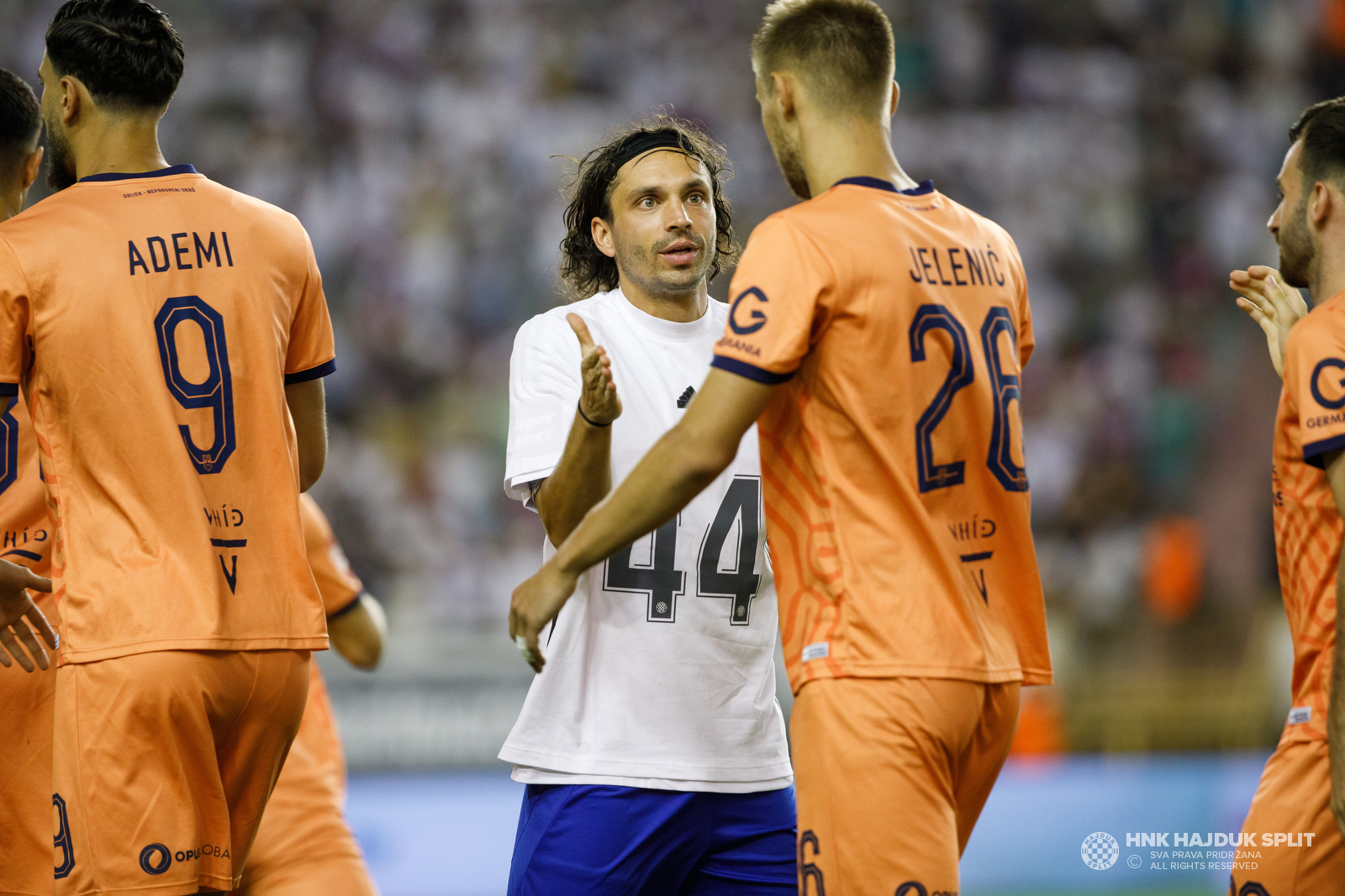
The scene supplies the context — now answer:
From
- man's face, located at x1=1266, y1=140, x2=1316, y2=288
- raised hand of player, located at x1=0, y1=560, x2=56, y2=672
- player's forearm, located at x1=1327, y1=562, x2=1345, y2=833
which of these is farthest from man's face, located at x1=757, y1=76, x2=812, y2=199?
raised hand of player, located at x1=0, y1=560, x2=56, y2=672

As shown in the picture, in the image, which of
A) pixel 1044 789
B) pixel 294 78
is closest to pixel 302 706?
pixel 1044 789

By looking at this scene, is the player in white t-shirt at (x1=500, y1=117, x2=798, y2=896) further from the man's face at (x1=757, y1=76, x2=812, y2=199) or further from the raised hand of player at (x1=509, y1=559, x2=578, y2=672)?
the man's face at (x1=757, y1=76, x2=812, y2=199)

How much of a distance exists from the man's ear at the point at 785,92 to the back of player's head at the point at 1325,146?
1.50 metres

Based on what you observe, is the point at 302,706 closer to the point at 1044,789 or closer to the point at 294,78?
the point at 1044,789

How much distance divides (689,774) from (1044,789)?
6055 mm

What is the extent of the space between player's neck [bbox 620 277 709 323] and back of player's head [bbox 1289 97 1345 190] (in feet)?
5.35

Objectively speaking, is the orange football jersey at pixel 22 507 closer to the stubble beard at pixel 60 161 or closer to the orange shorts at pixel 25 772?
the orange shorts at pixel 25 772

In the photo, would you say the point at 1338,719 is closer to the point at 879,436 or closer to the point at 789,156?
the point at 879,436

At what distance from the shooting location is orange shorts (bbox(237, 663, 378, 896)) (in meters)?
4.14

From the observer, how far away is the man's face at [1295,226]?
3564 millimetres

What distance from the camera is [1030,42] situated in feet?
48.1

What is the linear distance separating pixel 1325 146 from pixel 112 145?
10.0 feet

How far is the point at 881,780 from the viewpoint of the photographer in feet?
8.75

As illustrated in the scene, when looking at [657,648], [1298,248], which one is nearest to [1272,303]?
[1298,248]
